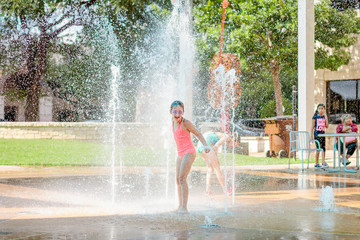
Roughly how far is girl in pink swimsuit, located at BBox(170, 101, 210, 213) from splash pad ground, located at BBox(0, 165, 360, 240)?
288mm

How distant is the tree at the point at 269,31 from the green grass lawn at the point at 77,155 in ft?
19.0

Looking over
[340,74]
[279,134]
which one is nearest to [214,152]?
[279,134]

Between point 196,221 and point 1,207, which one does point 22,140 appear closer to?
point 1,207

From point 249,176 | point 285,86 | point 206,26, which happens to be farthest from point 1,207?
point 285,86

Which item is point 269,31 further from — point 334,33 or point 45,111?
point 45,111

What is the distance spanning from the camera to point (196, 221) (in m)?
5.83

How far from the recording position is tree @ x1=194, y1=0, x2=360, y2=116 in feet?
70.6

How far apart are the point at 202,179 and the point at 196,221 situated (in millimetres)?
5139

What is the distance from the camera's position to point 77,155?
681 inches

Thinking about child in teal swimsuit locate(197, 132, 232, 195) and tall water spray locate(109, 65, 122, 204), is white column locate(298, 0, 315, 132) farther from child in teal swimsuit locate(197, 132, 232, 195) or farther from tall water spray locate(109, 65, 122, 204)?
child in teal swimsuit locate(197, 132, 232, 195)

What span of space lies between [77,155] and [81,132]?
5176 millimetres

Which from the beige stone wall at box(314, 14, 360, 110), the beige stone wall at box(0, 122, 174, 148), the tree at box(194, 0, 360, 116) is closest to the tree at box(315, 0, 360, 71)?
the tree at box(194, 0, 360, 116)

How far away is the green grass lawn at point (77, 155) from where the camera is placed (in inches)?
605

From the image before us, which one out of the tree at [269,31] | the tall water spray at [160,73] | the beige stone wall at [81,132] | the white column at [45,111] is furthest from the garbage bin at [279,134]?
the white column at [45,111]
